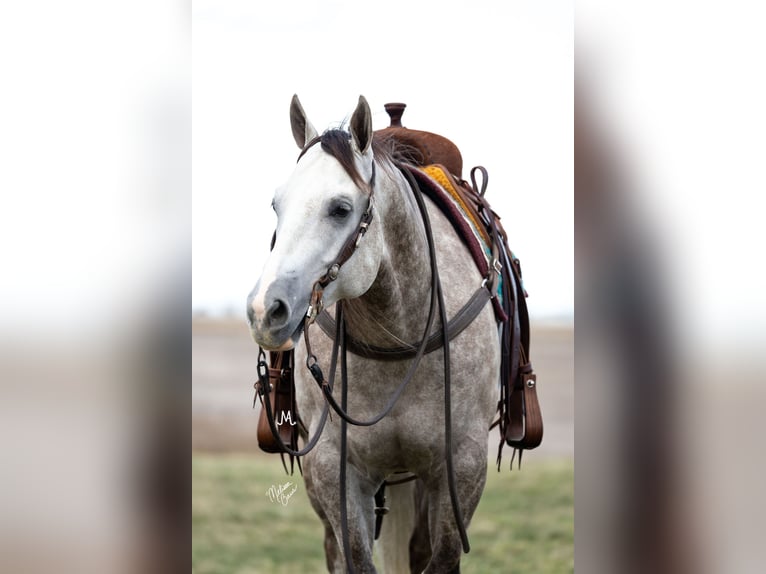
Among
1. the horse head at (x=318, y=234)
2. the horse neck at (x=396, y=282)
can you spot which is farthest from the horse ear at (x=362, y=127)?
the horse neck at (x=396, y=282)

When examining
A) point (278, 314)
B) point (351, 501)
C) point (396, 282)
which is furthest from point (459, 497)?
point (278, 314)

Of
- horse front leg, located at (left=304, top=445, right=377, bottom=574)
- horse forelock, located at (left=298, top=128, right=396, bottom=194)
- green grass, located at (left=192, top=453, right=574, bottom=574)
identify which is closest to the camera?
horse forelock, located at (left=298, top=128, right=396, bottom=194)

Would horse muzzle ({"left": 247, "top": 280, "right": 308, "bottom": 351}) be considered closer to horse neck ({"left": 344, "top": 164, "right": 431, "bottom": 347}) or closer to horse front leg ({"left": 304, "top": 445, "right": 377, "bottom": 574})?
horse neck ({"left": 344, "top": 164, "right": 431, "bottom": 347})

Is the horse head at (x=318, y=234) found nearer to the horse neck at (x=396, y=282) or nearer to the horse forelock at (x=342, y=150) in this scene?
the horse forelock at (x=342, y=150)

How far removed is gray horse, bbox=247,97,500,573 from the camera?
2041 mm

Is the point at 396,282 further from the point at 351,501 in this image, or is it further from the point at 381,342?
the point at 351,501

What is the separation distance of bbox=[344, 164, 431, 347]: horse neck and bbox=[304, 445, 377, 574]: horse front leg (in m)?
0.42

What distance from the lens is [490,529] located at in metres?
4.96

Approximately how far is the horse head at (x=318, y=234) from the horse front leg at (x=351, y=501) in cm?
66

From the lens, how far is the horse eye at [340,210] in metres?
2.01

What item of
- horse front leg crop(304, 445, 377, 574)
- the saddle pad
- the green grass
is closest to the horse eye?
the saddle pad

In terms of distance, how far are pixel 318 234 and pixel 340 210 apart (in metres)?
0.10

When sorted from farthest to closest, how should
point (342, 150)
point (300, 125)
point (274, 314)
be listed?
point (300, 125) < point (342, 150) < point (274, 314)

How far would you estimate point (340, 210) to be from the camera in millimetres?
2025
